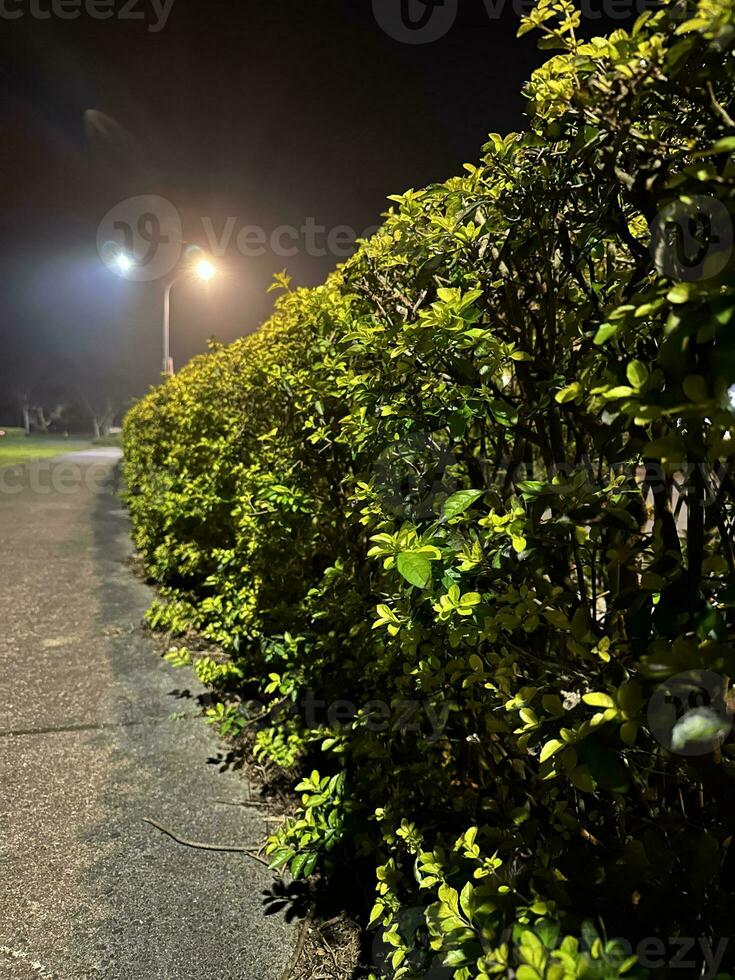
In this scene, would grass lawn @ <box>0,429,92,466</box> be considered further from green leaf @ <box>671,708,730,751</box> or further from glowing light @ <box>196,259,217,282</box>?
green leaf @ <box>671,708,730,751</box>

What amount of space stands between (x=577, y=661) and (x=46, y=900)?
2.31 meters

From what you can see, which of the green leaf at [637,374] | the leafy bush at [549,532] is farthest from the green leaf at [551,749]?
the green leaf at [637,374]

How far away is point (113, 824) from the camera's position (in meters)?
3.08

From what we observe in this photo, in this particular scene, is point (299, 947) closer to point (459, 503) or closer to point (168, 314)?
point (459, 503)

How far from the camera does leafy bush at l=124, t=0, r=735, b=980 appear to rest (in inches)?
44.1

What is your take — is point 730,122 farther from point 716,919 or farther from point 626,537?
point 716,919

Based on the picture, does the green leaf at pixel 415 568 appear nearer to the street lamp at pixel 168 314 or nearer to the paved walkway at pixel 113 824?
the paved walkway at pixel 113 824

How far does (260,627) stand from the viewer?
4.15 meters

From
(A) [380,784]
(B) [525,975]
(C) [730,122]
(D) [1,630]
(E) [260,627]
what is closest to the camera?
(B) [525,975]

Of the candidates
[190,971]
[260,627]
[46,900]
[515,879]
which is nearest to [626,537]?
[515,879]

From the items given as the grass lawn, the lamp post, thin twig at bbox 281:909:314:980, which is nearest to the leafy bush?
thin twig at bbox 281:909:314:980

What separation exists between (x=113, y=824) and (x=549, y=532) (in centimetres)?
270


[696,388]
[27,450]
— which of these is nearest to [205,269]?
[696,388]

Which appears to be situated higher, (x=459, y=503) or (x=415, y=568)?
(x=459, y=503)
